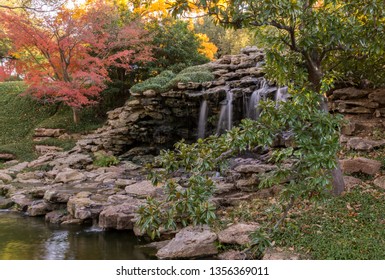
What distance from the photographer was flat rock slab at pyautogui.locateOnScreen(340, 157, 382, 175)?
6273mm

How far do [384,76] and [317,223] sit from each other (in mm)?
4226

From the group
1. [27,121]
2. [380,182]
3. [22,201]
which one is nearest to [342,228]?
[380,182]

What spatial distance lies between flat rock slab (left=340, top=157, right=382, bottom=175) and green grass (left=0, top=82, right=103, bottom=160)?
9871mm

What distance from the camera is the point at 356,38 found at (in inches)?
201

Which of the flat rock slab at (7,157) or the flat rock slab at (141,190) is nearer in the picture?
the flat rock slab at (141,190)

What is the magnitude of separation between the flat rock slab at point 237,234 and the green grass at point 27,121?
950 cm

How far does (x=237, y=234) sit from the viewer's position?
A: 5.11 m

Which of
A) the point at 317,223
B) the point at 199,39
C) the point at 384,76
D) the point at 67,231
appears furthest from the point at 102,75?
the point at 317,223

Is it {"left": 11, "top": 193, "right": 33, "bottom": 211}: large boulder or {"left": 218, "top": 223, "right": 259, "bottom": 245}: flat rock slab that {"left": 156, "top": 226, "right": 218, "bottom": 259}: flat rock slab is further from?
{"left": 11, "top": 193, "right": 33, "bottom": 211}: large boulder

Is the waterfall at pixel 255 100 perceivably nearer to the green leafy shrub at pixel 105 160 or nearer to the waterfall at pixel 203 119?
the waterfall at pixel 203 119

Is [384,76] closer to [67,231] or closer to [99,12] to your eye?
[67,231]

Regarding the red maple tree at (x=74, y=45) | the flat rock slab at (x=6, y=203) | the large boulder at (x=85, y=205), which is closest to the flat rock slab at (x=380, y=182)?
the large boulder at (x=85, y=205)

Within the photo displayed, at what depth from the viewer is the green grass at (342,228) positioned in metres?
4.26

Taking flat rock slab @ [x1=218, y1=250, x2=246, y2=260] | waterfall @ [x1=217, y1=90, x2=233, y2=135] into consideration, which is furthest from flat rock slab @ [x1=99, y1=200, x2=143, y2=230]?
waterfall @ [x1=217, y1=90, x2=233, y2=135]
